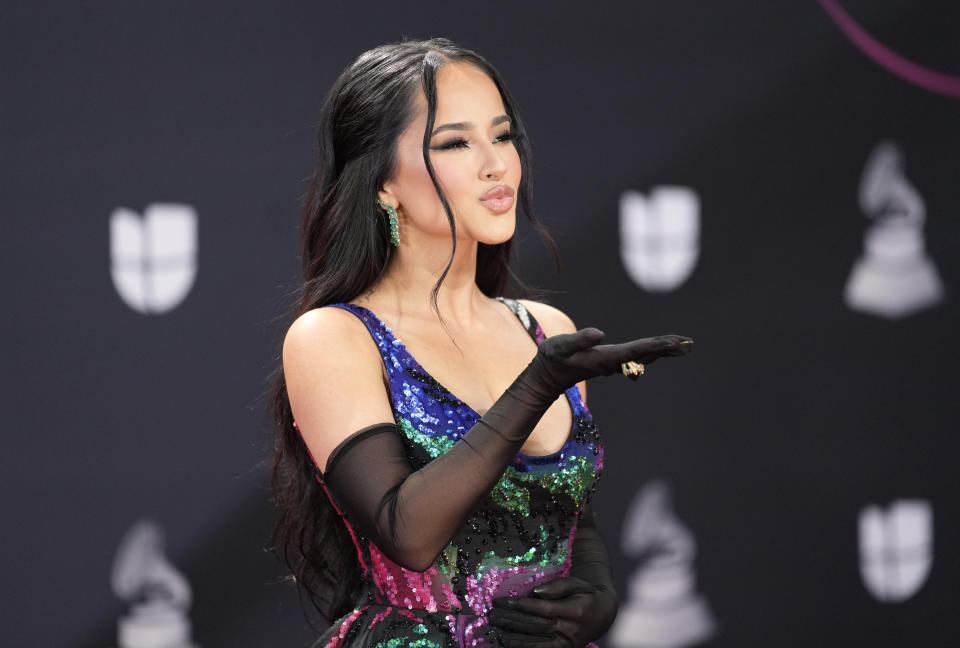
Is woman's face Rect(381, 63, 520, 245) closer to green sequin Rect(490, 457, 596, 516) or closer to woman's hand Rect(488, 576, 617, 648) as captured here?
green sequin Rect(490, 457, 596, 516)

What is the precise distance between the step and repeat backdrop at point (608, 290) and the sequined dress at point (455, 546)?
1033 mm

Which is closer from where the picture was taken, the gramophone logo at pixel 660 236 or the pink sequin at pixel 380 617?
the pink sequin at pixel 380 617

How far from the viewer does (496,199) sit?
1.58m

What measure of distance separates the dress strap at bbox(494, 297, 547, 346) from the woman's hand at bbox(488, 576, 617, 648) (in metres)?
0.45

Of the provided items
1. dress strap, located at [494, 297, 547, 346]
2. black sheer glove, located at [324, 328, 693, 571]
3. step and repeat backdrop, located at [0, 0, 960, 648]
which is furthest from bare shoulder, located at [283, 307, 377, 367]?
step and repeat backdrop, located at [0, 0, 960, 648]

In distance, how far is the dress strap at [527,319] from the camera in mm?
1824

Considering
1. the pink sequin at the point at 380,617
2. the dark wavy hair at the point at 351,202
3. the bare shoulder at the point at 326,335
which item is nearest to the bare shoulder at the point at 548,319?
the dark wavy hair at the point at 351,202

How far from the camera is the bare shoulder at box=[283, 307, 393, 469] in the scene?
1.44 m

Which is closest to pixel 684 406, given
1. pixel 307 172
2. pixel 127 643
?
pixel 307 172

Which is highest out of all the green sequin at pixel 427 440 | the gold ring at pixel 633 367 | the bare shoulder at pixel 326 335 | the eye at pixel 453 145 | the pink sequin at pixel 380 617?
the eye at pixel 453 145

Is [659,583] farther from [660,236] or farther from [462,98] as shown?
[462,98]

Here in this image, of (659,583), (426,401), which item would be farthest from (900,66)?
(426,401)

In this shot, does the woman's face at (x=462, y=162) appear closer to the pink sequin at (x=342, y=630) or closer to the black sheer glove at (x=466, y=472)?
the black sheer glove at (x=466, y=472)

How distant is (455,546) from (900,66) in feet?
6.38
